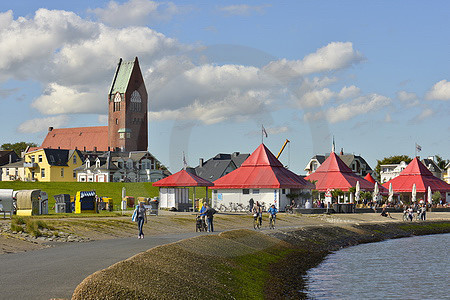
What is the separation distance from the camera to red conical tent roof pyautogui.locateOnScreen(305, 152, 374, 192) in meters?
81.1

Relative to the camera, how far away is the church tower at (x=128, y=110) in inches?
6550

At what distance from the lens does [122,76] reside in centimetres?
18162

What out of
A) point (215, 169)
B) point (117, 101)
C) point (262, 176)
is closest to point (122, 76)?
point (117, 101)

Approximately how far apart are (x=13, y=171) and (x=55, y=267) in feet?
401

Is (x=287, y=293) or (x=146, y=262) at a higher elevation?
(x=146, y=262)

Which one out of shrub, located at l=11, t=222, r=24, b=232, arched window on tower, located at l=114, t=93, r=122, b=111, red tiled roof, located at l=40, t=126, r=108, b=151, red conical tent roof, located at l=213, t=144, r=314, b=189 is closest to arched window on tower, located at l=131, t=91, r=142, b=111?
arched window on tower, located at l=114, t=93, r=122, b=111

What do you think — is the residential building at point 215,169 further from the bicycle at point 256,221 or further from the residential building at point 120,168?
the bicycle at point 256,221

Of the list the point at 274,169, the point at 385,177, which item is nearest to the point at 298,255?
the point at 274,169

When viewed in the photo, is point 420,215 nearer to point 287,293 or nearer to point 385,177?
point 287,293

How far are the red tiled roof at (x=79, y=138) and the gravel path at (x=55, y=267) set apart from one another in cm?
14600

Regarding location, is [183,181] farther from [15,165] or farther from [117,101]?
[117,101]

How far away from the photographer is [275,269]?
26.8m

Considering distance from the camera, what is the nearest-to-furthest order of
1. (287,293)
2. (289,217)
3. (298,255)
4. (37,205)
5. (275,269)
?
(287,293), (275,269), (298,255), (37,205), (289,217)

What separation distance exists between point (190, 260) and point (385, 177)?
135 metres
